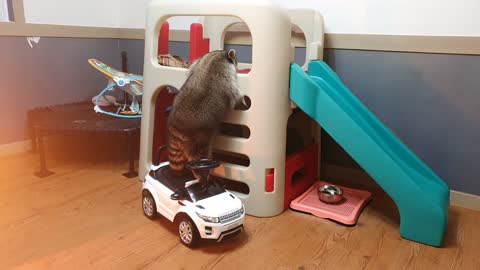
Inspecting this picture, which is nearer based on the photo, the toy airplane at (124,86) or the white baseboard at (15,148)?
the toy airplane at (124,86)

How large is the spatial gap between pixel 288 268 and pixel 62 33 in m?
1.92

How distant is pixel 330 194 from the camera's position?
5.24 feet

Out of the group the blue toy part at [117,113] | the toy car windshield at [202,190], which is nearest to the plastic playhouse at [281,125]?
the toy car windshield at [202,190]

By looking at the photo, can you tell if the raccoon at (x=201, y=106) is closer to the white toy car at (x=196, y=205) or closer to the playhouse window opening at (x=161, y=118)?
the white toy car at (x=196, y=205)

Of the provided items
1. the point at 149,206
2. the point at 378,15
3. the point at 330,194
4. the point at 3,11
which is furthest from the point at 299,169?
the point at 3,11

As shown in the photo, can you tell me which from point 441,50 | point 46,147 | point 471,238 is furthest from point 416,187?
point 46,147

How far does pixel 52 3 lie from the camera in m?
2.23

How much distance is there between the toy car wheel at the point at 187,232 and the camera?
1.26 meters

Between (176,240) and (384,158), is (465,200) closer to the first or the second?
(384,158)

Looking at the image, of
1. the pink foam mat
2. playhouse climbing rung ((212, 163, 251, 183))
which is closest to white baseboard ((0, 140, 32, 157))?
playhouse climbing rung ((212, 163, 251, 183))

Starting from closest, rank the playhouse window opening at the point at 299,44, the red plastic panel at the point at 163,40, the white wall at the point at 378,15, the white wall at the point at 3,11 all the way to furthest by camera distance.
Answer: the white wall at the point at 378,15
the red plastic panel at the point at 163,40
the playhouse window opening at the point at 299,44
the white wall at the point at 3,11

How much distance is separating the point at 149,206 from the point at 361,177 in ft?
3.43

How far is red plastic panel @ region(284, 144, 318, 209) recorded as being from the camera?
1607mm

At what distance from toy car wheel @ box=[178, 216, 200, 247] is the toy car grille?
10 cm
